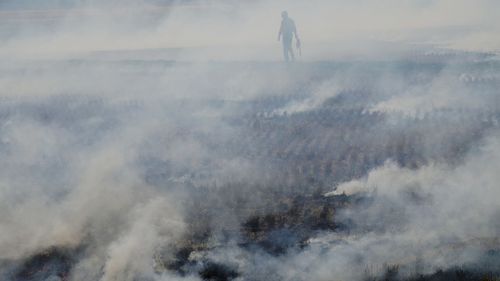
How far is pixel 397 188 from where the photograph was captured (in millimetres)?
8016

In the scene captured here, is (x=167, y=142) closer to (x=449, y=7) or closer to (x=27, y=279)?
(x=27, y=279)

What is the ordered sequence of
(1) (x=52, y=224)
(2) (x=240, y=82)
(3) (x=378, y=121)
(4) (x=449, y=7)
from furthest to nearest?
(4) (x=449, y=7) → (2) (x=240, y=82) → (3) (x=378, y=121) → (1) (x=52, y=224)

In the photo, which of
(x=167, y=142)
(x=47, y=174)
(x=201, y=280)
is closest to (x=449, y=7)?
(x=167, y=142)

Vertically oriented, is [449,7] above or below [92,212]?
above

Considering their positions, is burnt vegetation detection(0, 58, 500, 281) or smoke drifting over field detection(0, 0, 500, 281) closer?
smoke drifting over field detection(0, 0, 500, 281)

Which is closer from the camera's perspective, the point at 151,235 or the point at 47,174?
the point at 151,235

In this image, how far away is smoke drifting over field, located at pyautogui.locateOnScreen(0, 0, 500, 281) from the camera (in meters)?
6.76

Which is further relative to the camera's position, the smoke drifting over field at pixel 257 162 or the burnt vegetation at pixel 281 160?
the burnt vegetation at pixel 281 160

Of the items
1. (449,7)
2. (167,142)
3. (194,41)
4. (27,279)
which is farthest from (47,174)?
(449,7)

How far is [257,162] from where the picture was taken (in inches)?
384

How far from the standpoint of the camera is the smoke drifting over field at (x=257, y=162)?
6.76m

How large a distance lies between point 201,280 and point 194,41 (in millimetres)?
16822

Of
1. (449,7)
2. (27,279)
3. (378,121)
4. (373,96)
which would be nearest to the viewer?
(27,279)

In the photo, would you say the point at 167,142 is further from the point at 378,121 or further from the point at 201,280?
the point at 201,280
